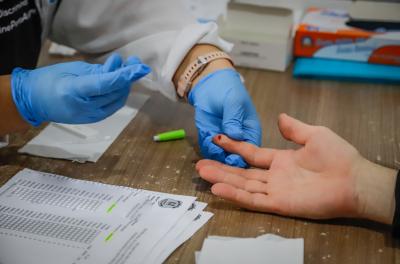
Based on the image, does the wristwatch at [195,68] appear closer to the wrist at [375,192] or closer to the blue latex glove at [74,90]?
the blue latex glove at [74,90]

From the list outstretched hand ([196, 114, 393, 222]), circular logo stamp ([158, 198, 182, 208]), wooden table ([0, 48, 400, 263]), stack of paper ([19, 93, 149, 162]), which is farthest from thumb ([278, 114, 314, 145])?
stack of paper ([19, 93, 149, 162])

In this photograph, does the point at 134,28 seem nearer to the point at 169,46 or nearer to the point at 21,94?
the point at 169,46

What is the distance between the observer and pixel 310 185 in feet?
2.41

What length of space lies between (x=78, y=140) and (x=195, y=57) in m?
0.27

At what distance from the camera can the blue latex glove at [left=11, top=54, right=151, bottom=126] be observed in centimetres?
78

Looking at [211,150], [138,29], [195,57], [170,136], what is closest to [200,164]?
[211,150]

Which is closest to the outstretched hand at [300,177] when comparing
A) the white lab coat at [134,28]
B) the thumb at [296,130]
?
the thumb at [296,130]

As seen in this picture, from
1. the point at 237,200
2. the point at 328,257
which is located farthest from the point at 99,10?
the point at 328,257

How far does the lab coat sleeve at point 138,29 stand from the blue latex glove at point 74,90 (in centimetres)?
18

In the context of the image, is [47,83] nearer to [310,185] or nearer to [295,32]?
[310,185]

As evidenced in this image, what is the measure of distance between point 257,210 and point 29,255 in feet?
1.06

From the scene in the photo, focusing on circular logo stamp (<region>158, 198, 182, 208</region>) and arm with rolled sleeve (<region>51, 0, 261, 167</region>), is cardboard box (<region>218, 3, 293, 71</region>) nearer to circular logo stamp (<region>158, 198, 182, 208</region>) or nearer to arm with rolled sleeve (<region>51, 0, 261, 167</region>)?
arm with rolled sleeve (<region>51, 0, 261, 167</region>)

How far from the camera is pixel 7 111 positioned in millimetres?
826

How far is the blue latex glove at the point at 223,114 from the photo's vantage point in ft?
2.71
